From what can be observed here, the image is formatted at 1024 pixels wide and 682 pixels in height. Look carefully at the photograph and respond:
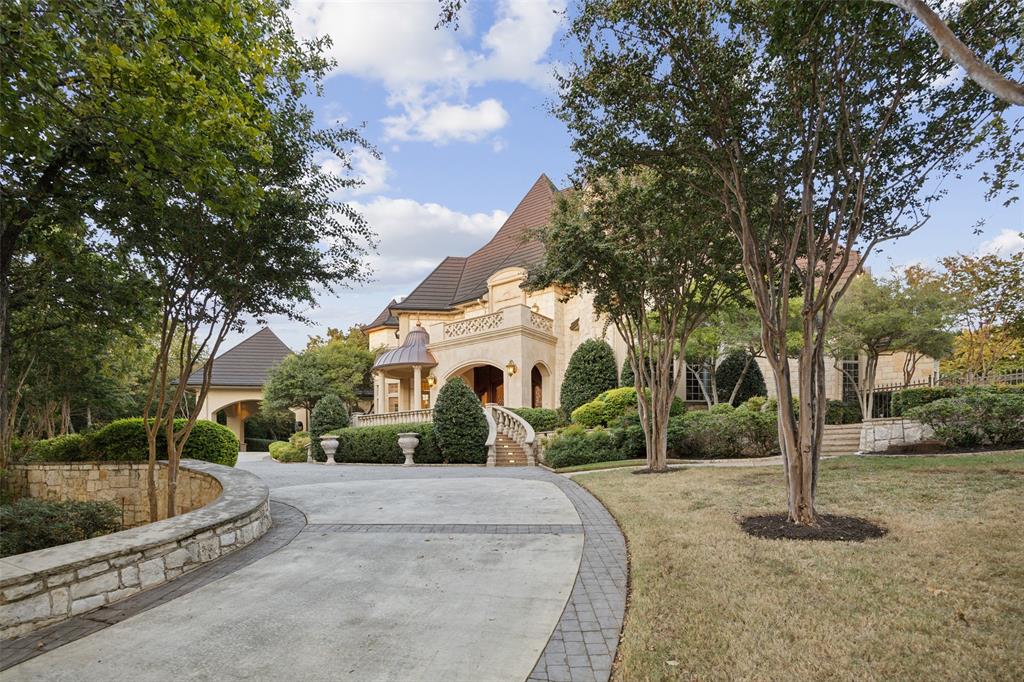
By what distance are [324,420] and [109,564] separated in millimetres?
18101

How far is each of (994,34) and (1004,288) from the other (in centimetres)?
1758

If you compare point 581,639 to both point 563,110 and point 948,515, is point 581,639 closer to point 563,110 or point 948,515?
point 948,515

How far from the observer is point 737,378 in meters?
23.8

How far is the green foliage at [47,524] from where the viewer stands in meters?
5.45

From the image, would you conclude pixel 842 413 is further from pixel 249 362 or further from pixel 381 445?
pixel 249 362

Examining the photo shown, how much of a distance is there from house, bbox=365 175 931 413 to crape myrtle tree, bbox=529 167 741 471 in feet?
24.0

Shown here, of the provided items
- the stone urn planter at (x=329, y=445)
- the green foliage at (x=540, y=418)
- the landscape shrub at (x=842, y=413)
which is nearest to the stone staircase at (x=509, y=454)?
the green foliage at (x=540, y=418)

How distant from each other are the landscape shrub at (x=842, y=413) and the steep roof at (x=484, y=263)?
1532 centimetres

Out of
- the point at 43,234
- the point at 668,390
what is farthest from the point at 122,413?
the point at 668,390

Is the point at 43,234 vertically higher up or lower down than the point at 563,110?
lower down

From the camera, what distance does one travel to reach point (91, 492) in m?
10.7

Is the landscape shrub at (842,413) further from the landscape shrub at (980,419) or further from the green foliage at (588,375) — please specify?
the landscape shrub at (980,419)

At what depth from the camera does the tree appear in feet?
64.0

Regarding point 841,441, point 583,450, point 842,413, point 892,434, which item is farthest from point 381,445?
point 842,413
